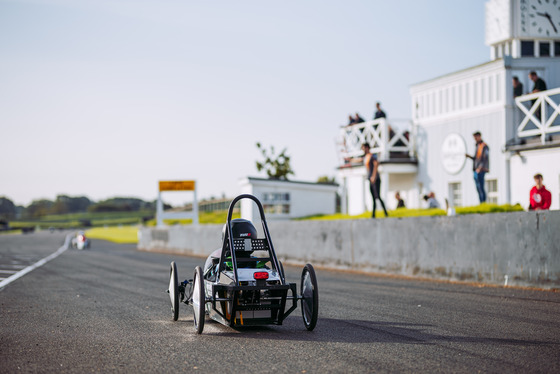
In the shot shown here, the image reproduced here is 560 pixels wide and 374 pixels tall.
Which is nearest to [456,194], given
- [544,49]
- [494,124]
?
[494,124]

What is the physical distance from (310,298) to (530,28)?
2245 centimetres

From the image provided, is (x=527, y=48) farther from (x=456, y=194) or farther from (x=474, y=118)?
(x=456, y=194)

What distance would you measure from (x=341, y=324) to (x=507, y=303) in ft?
11.9

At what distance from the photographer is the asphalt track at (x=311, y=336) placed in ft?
19.4

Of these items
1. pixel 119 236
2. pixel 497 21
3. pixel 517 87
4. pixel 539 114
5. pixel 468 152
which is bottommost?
pixel 119 236

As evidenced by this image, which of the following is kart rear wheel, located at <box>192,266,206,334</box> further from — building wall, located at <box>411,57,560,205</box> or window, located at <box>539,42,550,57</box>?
window, located at <box>539,42,550,57</box>

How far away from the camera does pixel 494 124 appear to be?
22891 millimetres

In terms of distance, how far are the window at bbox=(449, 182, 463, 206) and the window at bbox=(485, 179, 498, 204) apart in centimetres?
162

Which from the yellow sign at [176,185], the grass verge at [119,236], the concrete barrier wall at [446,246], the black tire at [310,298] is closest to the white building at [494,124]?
the concrete barrier wall at [446,246]

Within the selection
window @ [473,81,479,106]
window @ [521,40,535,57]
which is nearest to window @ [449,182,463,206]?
window @ [473,81,479,106]

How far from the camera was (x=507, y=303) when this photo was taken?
10.3m

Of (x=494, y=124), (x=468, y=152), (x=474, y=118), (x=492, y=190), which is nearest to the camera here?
(x=492, y=190)

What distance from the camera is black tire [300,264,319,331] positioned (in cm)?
757

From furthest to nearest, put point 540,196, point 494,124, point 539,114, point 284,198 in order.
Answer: point 284,198, point 494,124, point 539,114, point 540,196
